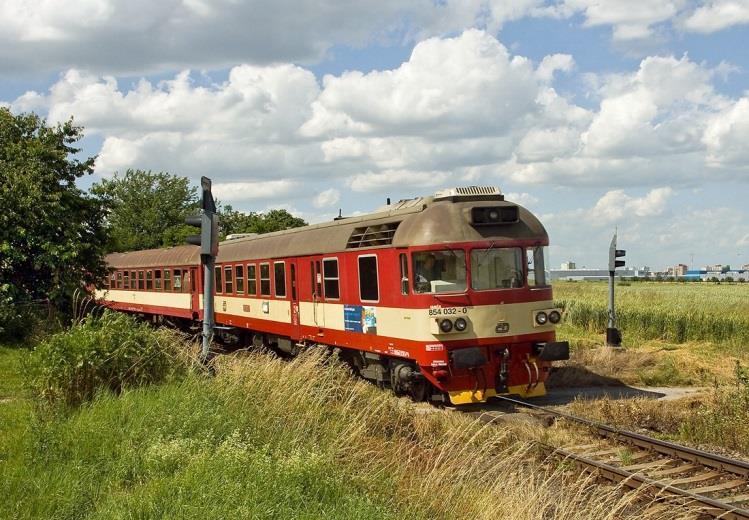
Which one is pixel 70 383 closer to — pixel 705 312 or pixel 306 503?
pixel 306 503

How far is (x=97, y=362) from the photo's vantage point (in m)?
9.64

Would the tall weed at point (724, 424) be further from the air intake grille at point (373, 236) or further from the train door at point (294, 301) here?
the train door at point (294, 301)

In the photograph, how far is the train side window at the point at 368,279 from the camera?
13.9 m

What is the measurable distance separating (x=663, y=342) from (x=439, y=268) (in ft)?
39.9

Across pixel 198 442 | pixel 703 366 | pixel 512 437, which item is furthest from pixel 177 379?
pixel 703 366

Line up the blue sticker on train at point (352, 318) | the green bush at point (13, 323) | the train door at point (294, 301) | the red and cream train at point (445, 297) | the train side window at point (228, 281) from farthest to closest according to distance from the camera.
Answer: the train side window at point (228, 281), the green bush at point (13, 323), the train door at point (294, 301), the blue sticker on train at point (352, 318), the red and cream train at point (445, 297)

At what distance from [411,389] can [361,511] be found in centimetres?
804

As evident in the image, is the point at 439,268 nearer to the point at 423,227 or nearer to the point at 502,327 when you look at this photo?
the point at 423,227

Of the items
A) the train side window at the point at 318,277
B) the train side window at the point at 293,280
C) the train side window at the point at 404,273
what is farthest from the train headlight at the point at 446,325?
the train side window at the point at 293,280

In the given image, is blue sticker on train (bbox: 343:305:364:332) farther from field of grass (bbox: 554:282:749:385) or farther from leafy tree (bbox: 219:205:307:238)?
leafy tree (bbox: 219:205:307:238)

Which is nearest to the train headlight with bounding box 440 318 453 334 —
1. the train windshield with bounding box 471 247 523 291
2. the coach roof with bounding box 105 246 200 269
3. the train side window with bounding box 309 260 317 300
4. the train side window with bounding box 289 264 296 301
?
the train windshield with bounding box 471 247 523 291

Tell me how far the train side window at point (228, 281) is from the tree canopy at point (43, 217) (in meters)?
3.92

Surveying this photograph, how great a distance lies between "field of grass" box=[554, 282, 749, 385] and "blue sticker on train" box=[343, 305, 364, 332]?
18.7ft

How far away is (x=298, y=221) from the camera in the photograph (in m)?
61.5
